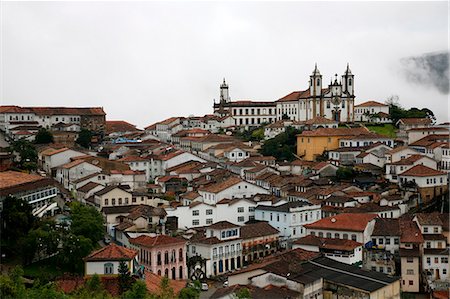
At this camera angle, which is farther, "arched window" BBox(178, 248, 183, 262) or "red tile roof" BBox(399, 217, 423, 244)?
"red tile roof" BBox(399, 217, 423, 244)

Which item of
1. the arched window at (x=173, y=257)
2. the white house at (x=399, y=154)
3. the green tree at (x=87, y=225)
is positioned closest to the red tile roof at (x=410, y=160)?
the white house at (x=399, y=154)

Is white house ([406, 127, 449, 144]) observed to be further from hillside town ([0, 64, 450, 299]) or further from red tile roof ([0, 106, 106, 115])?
red tile roof ([0, 106, 106, 115])

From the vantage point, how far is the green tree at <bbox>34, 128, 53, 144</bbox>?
111ft

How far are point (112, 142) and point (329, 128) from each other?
41.8 ft

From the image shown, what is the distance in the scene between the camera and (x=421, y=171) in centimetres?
2455

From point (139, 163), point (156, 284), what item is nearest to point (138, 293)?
point (156, 284)

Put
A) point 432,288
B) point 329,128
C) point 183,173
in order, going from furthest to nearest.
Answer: point 329,128 < point 183,173 < point 432,288

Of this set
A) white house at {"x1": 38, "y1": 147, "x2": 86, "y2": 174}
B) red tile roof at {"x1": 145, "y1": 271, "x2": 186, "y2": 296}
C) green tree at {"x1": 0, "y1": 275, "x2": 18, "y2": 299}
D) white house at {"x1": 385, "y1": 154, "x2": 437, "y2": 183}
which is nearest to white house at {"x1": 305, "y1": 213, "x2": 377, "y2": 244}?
Result: white house at {"x1": 385, "y1": 154, "x2": 437, "y2": 183}

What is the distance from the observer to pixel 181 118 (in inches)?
1809

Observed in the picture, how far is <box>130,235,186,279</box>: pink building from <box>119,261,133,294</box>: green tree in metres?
3.39

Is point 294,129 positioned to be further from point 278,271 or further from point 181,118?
point 278,271

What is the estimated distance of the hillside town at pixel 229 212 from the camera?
1520cm

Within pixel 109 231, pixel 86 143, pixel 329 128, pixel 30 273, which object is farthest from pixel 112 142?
pixel 30 273

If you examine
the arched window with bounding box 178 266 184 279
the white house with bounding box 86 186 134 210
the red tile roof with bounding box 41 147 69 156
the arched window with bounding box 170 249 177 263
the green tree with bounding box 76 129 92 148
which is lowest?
the arched window with bounding box 178 266 184 279
